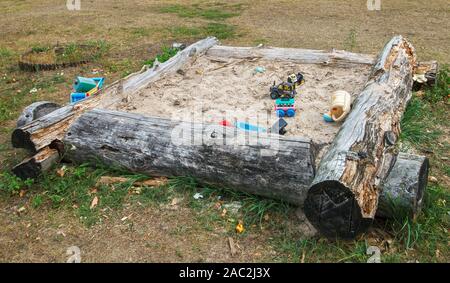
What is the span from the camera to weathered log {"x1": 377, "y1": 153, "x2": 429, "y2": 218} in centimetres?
Result: 326

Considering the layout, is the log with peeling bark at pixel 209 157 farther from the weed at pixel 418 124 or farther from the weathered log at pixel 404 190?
the weed at pixel 418 124

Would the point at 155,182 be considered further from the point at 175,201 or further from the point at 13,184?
the point at 13,184

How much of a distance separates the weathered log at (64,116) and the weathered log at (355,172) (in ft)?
8.13

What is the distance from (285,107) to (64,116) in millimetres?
2220

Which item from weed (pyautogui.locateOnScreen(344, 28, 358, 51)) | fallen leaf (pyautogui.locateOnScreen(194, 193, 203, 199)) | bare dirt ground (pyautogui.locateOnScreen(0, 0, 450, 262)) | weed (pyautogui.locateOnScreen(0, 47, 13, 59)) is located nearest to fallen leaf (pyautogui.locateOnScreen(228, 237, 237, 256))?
bare dirt ground (pyautogui.locateOnScreen(0, 0, 450, 262))

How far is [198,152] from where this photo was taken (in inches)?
150

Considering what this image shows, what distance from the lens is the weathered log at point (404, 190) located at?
3.26 metres

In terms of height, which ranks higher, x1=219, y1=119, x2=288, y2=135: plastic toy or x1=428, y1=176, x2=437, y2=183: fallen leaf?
x1=219, y1=119, x2=288, y2=135: plastic toy

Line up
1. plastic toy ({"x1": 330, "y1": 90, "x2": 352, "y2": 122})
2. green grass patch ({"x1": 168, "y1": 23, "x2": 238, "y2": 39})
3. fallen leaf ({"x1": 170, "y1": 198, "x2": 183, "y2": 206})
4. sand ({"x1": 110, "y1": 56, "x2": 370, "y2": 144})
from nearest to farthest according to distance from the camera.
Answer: fallen leaf ({"x1": 170, "y1": 198, "x2": 183, "y2": 206}) → plastic toy ({"x1": 330, "y1": 90, "x2": 352, "y2": 122}) → sand ({"x1": 110, "y1": 56, "x2": 370, "y2": 144}) → green grass patch ({"x1": 168, "y1": 23, "x2": 238, "y2": 39})

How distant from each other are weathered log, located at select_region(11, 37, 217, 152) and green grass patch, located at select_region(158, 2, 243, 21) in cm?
501

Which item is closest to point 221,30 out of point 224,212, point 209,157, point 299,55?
point 299,55
